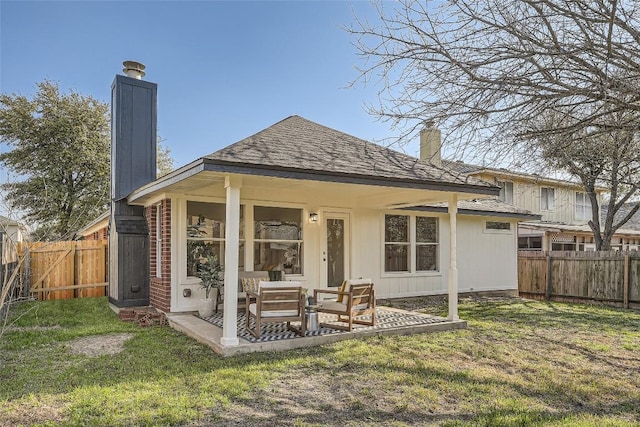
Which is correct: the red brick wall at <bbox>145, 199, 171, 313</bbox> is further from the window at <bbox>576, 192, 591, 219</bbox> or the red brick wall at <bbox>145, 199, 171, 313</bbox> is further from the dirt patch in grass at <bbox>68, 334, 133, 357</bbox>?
the window at <bbox>576, 192, 591, 219</bbox>

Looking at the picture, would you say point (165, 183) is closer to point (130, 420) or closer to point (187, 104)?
point (130, 420)

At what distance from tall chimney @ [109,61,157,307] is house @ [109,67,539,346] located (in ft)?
0.07

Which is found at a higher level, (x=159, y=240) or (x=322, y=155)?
(x=322, y=155)

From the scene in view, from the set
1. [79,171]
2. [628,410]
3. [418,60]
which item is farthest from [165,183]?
[79,171]

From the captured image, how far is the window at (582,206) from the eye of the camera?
21891 millimetres

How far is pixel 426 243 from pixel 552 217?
11820mm

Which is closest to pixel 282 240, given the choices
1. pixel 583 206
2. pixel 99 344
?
pixel 99 344

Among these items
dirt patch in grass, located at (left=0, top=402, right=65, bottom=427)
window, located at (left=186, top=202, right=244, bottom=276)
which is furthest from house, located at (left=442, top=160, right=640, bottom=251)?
dirt patch in grass, located at (left=0, top=402, right=65, bottom=427)

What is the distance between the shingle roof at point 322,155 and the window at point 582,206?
665 inches

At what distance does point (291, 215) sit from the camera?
981cm

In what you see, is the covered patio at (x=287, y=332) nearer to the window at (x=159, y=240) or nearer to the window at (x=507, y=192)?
the window at (x=159, y=240)

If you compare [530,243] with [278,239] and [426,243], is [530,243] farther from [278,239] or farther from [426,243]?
[278,239]

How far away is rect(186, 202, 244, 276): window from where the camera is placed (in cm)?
876

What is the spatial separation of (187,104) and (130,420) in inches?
644
